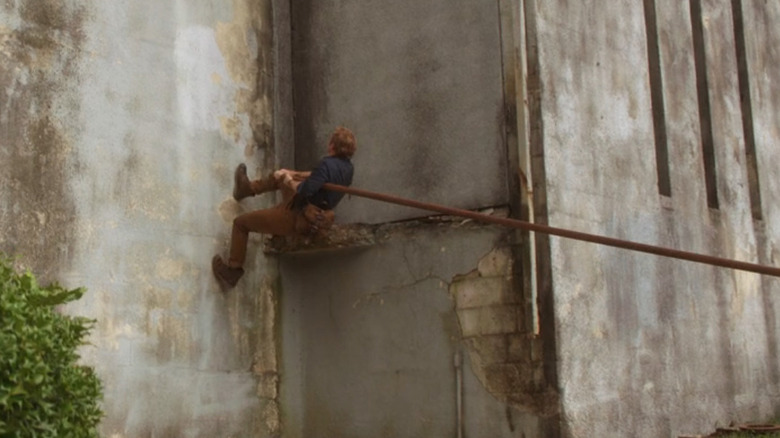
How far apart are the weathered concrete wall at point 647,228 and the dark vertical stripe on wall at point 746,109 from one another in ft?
0.32

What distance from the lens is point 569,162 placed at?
8.51 meters

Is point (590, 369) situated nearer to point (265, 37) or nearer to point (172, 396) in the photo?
point (172, 396)

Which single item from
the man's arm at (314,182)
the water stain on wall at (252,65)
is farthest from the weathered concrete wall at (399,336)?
the water stain on wall at (252,65)

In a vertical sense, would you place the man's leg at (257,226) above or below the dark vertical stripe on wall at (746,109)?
below

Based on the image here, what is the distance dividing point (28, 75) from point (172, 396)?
254 centimetres

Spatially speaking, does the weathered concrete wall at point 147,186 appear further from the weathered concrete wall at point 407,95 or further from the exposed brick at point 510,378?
the exposed brick at point 510,378

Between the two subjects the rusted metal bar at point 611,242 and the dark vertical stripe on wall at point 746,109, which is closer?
the rusted metal bar at point 611,242

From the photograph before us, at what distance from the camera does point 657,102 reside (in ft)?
32.6

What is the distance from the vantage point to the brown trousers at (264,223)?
8.35 meters

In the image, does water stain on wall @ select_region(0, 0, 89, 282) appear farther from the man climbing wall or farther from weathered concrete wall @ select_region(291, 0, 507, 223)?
weathered concrete wall @ select_region(291, 0, 507, 223)

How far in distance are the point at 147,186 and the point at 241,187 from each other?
0.90 meters

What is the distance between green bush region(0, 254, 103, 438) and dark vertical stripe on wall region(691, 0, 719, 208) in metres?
6.57

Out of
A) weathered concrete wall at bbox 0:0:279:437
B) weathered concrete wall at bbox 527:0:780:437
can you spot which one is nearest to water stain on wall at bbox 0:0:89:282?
weathered concrete wall at bbox 0:0:279:437

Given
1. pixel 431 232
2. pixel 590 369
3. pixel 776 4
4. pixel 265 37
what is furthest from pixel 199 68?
pixel 776 4
